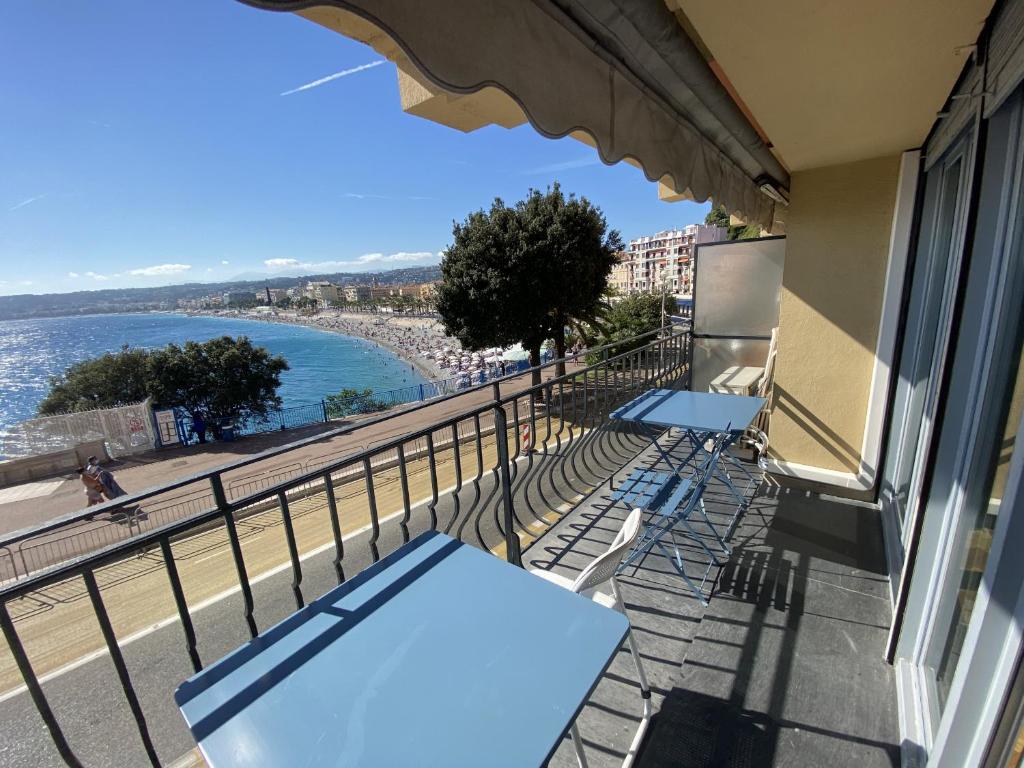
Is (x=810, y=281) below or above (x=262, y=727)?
above

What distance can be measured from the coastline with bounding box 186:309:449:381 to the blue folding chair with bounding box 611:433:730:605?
48.8 m

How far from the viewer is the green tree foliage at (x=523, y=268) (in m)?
14.5

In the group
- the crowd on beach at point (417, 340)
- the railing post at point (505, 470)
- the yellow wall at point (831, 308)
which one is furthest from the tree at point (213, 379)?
the yellow wall at point (831, 308)

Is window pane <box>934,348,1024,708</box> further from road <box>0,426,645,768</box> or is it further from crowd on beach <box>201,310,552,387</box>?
crowd on beach <box>201,310,552,387</box>

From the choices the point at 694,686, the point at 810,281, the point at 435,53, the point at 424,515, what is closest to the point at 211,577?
the point at 424,515

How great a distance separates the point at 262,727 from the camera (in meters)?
0.96

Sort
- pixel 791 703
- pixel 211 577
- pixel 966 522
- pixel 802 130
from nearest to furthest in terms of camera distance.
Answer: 1. pixel 966 522
2. pixel 791 703
3. pixel 802 130
4. pixel 211 577

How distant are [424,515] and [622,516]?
4.44 m

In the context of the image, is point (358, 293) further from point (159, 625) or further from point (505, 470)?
point (505, 470)

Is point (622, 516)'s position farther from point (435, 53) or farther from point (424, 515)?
point (424, 515)

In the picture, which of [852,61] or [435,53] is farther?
[852,61]

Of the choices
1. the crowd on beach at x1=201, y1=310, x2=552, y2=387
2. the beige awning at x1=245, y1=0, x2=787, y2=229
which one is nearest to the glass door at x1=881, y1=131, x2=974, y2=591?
the beige awning at x1=245, y1=0, x2=787, y2=229

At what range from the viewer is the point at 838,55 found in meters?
1.64

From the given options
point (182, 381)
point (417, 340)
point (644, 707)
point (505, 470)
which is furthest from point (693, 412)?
point (417, 340)
